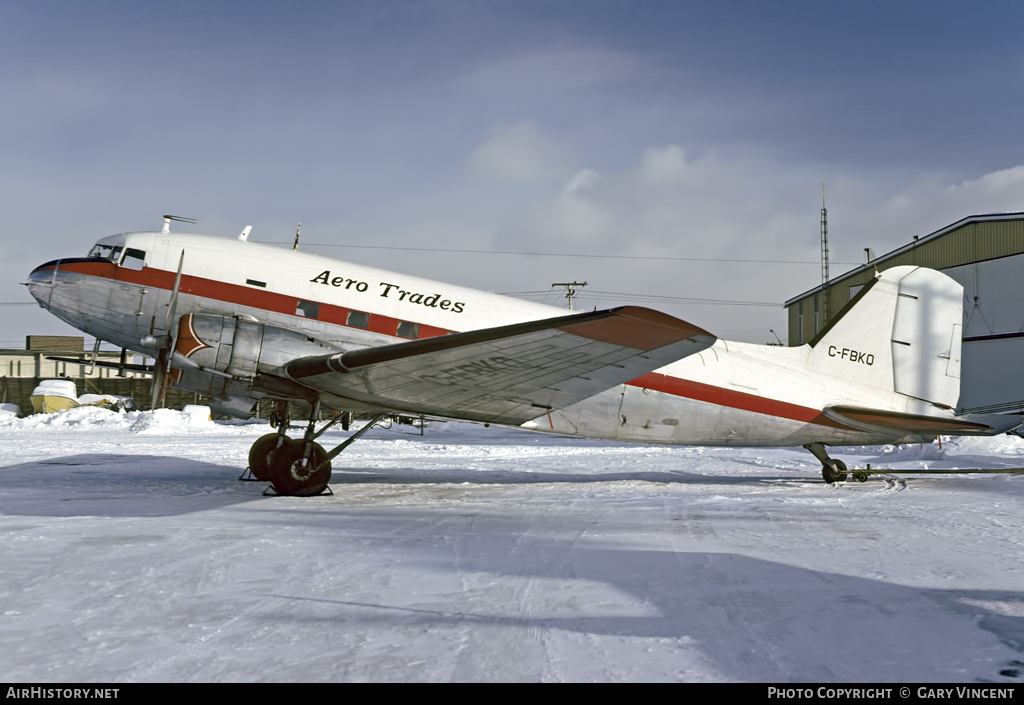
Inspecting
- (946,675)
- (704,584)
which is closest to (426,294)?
(704,584)

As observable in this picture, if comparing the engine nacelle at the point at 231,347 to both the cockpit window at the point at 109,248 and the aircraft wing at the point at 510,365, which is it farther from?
the cockpit window at the point at 109,248

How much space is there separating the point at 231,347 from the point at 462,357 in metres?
4.01

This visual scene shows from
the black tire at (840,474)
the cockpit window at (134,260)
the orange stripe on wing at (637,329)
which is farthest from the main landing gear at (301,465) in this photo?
the black tire at (840,474)

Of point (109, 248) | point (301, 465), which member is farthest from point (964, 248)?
point (109, 248)

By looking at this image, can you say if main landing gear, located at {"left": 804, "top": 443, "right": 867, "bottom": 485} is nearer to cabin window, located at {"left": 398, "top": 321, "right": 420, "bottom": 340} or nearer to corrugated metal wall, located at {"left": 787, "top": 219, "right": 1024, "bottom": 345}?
cabin window, located at {"left": 398, "top": 321, "right": 420, "bottom": 340}

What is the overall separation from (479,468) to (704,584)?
10532 mm

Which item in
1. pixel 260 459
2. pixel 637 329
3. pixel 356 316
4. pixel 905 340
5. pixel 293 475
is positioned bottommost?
pixel 293 475

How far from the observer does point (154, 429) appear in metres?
26.0

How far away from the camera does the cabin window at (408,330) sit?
1109 cm

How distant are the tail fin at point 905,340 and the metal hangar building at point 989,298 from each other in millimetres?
11902

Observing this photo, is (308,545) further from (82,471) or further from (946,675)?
(82,471)

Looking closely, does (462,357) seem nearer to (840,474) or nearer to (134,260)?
(134,260)

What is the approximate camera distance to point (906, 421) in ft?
41.5

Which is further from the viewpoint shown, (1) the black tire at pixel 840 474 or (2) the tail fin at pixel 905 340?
(2) the tail fin at pixel 905 340
